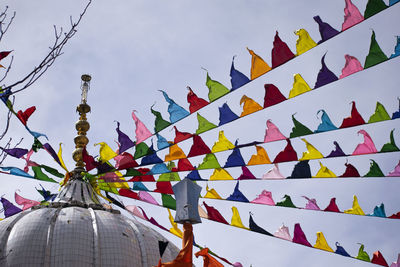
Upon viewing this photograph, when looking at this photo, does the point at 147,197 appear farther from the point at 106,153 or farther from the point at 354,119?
the point at 354,119

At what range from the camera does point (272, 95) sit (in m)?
13.5

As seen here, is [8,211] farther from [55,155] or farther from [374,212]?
[374,212]

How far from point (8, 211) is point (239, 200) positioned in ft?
33.0

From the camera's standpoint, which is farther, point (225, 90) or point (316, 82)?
point (225, 90)

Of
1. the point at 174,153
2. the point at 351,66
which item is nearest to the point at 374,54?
the point at 351,66

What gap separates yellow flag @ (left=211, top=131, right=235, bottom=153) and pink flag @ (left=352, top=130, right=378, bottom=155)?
3158 millimetres

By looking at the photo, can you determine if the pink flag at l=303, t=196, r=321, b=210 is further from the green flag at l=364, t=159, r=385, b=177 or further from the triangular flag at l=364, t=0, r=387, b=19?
the triangular flag at l=364, t=0, r=387, b=19

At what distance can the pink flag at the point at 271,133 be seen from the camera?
14195 millimetres

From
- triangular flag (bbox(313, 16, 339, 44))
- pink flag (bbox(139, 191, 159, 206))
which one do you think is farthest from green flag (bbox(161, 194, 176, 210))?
triangular flag (bbox(313, 16, 339, 44))

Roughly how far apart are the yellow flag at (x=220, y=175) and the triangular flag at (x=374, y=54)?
→ 18.0 ft

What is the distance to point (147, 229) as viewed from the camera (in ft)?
74.5

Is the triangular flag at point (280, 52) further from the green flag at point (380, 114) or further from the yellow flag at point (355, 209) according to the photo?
the yellow flag at point (355, 209)

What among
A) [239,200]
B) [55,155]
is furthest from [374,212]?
[55,155]

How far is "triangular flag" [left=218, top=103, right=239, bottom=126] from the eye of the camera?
1409 centimetres
